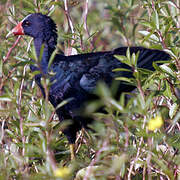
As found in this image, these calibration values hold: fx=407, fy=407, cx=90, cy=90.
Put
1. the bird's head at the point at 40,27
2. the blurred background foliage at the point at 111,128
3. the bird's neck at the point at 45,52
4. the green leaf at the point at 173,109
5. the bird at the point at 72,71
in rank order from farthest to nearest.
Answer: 1. the bird's head at the point at 40,27
2. the bird's neck at the point at 45,52
3. the bird at the point at 72,71
4. the green leaf at the point at 173,109
5. the blurred background foliage at the point at 111,128

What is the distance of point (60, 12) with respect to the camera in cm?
711

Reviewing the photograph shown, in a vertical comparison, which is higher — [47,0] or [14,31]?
[47,0]

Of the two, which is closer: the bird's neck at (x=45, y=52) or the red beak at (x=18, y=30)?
the bird's neck at (x=45, y=52)

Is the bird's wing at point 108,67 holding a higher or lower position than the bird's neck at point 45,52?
lower

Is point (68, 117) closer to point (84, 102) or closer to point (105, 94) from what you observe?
point (84, 102)

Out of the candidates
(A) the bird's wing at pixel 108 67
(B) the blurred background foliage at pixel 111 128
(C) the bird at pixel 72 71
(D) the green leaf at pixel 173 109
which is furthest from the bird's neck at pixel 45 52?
(D) the green leaf at pixel 173 109

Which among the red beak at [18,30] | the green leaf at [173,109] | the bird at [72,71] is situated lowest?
the green leaf at [173,109]

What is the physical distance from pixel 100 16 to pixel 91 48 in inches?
111

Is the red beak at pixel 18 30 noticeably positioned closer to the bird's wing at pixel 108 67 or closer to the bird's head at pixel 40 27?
the bird's head at pixel 40 27

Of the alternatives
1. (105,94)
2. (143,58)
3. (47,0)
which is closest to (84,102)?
(143,58)

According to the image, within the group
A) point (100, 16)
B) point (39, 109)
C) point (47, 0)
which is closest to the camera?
point (39, 109)

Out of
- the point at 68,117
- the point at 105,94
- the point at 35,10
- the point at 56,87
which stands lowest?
the point at 68,117

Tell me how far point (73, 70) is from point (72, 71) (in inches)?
0.5

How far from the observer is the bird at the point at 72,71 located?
351 cm
